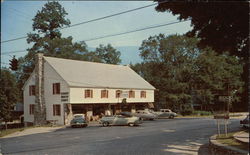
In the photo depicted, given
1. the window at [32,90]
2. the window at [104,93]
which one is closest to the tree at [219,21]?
the window at [104,93]

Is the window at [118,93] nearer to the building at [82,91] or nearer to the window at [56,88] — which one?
the building at [82,91]

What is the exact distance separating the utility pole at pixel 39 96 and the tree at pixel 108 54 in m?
34.1

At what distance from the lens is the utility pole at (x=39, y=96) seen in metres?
42.6

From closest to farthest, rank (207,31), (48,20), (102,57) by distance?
(207,31) < (48,20) < (102,57)

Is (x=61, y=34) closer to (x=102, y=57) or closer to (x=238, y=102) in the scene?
(x=102, y=57)

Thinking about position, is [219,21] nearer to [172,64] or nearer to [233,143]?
[233,143]

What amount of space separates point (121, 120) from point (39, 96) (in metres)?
16.4

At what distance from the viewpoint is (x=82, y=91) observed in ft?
134

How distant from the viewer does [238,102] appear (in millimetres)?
65312

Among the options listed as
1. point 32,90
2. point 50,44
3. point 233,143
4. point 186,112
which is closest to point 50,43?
point 50,44

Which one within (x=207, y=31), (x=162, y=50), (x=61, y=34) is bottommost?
(x=207, y=31)

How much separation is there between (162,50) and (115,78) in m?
14.1

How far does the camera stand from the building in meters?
40.2

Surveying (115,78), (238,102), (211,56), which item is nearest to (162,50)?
(211,56)
